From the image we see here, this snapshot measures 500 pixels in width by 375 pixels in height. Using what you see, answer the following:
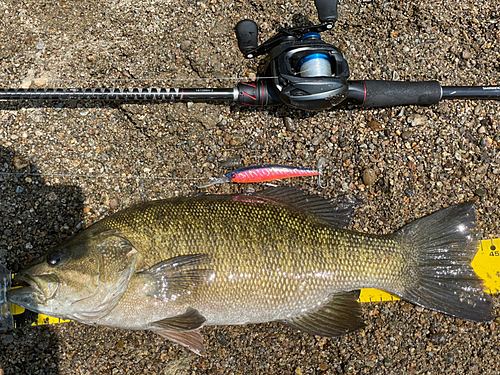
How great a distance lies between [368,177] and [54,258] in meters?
2.33

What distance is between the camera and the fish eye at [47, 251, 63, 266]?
227cm

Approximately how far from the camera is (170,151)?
300 centimetres

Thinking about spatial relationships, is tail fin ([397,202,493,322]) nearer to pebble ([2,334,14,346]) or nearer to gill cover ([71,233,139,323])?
gill cover ([71,233,139,323])

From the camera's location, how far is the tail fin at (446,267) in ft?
8.86

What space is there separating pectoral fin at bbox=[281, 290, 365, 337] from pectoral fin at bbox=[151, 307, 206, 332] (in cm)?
65

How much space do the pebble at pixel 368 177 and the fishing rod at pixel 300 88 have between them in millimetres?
516

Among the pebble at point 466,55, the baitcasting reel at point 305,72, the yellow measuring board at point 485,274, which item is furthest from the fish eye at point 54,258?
the pebble at point 466,55

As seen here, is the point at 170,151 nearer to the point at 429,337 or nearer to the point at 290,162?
the point at 290,162

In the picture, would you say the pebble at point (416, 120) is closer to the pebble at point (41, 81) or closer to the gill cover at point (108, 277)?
the gill cover at point (108, 277)

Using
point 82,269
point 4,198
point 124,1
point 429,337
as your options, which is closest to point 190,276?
point 82,269

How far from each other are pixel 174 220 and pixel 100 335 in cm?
119

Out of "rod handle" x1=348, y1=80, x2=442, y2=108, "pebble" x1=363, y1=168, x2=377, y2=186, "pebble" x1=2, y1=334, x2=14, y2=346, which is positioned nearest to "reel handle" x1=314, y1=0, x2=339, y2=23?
"rod handle" x1=348, y1=80, x2=442, y2=108

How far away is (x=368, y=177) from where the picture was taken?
304 cm

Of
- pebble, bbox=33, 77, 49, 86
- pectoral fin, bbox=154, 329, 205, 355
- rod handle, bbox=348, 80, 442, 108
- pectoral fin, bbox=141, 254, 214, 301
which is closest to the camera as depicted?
pectoral fin, bbox=141, 254, 214, 301
